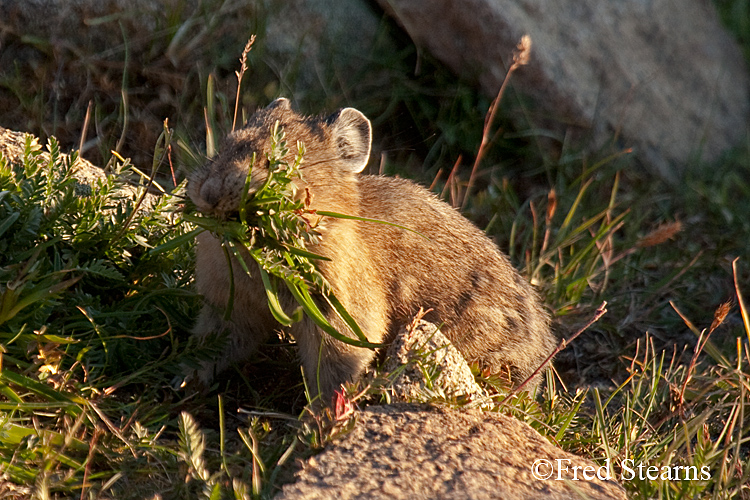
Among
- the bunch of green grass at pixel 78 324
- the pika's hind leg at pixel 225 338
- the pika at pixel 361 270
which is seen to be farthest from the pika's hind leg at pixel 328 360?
the bunch of green grass at pixel 78 324

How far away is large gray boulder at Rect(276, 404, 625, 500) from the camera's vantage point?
3.15 meters

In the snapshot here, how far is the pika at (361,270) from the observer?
4.17m

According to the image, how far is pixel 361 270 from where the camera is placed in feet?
14.3

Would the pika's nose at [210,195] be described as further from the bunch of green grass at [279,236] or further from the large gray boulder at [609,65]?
the large gray boulder at [609,65]

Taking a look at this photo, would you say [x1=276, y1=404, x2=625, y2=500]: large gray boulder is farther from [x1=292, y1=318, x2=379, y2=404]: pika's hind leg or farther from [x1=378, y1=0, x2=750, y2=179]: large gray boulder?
[x1=378, y1=0, x2=750, y2=179]: large gray boulder

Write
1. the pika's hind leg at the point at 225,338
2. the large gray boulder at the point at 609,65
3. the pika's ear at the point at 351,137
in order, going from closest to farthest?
the pika's hind leg at the point at 225,338, the pika's ear at the point at 351,137, the large gray boulder at the point at 609,65

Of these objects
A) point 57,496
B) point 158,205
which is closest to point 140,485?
point 57,496

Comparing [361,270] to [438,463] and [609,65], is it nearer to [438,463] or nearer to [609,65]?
[438,463]

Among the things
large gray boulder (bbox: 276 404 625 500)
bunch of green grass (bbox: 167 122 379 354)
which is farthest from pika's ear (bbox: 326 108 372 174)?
large gray boulder (bbox: 276 404 625 500)

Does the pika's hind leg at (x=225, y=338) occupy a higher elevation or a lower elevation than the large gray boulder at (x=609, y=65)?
lower

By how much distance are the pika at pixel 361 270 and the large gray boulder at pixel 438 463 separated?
A: 53 cm

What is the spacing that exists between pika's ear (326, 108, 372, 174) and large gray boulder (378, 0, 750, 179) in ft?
10.7

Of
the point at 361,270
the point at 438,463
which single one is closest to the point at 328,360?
the point at 361,270

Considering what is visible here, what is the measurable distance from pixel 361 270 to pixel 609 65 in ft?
15.9
